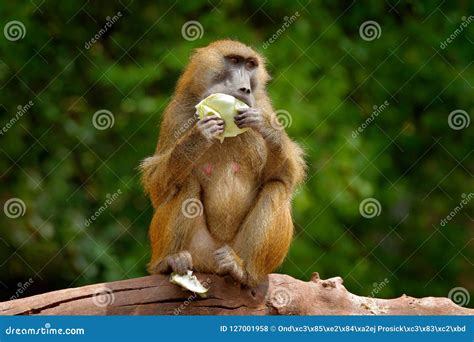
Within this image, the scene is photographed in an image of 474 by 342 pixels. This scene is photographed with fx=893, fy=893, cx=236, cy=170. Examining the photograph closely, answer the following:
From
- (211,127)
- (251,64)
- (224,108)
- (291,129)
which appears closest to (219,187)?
(211,127)

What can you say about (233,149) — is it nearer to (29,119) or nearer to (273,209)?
(273,209)

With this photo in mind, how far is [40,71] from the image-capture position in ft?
52.7

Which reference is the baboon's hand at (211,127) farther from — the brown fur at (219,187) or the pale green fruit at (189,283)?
the pale green fruit at (189,283)

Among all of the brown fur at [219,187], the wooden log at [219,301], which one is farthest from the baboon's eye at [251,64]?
the wooden log at [219,301]

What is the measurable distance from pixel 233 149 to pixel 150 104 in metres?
4.85

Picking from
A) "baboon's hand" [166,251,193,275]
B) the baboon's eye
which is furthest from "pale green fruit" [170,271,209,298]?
the baboon's eye

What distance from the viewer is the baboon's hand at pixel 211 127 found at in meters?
10.1

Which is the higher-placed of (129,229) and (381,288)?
(381,288)

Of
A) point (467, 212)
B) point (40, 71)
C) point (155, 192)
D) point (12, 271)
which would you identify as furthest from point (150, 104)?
point (467, 212)

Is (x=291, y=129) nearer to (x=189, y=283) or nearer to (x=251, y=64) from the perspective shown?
(x=251, y=64)

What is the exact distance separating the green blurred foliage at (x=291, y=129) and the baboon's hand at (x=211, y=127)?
4.78m

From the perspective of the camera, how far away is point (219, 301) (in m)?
10.2

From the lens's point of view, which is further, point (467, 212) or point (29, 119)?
point (467, 212)

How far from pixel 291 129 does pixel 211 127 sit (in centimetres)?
504
